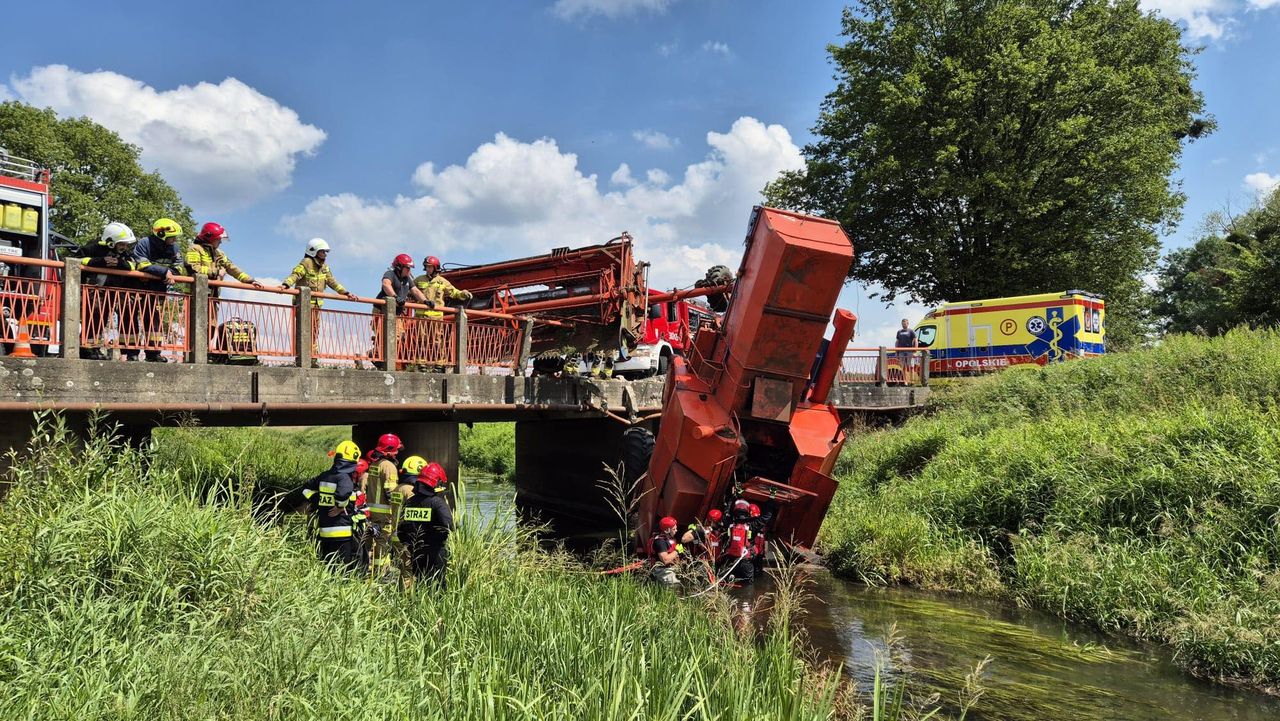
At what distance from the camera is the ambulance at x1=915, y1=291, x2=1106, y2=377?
1839 cm

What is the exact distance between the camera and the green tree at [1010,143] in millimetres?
21453

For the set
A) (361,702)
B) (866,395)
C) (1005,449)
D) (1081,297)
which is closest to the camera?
(361,702)

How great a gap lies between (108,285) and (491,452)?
53.6 ft

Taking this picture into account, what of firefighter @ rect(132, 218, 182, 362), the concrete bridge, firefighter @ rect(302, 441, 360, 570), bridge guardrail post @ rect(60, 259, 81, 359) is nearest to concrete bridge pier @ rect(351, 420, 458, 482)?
the concrete bridge

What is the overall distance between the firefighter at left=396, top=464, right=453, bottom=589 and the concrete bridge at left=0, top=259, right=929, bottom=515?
7.06ft

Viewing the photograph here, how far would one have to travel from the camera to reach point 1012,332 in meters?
19.4

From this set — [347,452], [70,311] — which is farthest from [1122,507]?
[70,311]

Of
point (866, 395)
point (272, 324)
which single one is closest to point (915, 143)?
point (866, 395)

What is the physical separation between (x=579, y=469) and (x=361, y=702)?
12517 millimetres

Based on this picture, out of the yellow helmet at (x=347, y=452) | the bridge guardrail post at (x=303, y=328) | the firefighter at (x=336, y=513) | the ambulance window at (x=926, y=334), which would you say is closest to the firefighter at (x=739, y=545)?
the firefighter at (x=336, y=513)

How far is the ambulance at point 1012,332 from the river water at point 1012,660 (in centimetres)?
1209

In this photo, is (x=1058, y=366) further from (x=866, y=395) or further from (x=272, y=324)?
(x=272, y=324)

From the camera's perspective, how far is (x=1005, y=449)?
10727mm

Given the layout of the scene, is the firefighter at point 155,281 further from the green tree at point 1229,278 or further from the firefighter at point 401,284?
the green tree at point 1229,278
